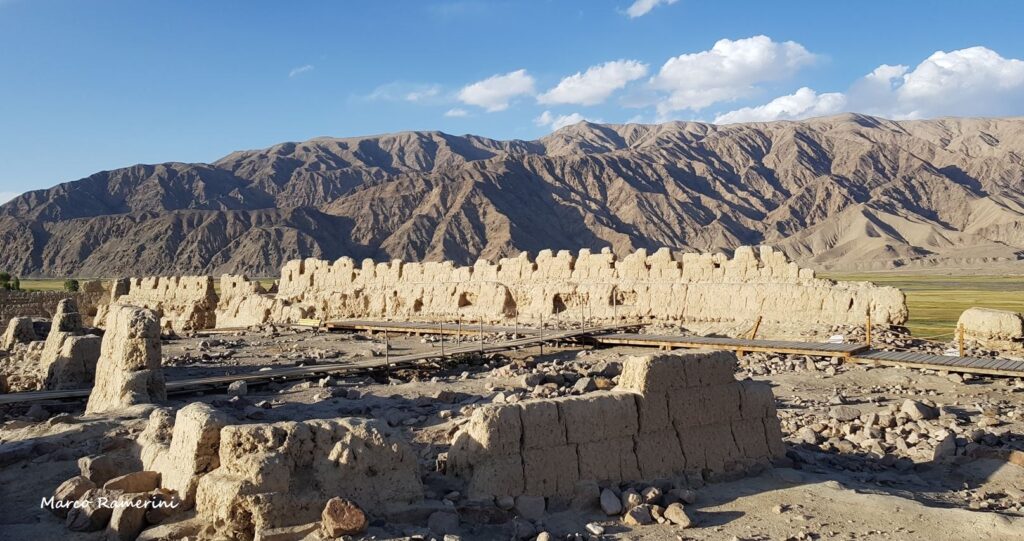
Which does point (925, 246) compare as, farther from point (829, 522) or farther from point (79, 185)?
point (79, 185)

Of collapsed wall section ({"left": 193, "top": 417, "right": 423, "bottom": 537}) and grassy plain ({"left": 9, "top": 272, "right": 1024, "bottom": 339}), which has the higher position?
collapsed wall section ({"left": 193, "top": 417, "right": 423, "bottom": 537})

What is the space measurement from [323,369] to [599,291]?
37.6 ft

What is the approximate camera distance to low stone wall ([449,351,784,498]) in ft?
22.9

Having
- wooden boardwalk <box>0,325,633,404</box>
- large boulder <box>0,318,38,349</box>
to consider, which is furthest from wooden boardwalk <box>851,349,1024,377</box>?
large boulder <box>0,318,38,349</box>

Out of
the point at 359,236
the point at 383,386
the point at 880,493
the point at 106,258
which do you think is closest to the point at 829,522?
the point at 880,493

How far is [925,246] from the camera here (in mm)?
91938

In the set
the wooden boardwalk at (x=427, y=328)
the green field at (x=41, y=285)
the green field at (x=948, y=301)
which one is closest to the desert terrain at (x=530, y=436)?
the wooden boardwalk at (x=427, y=328)

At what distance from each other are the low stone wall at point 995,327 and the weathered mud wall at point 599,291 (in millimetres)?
1487

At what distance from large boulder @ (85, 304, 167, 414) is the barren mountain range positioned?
239 feet

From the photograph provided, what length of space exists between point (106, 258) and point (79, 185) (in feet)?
153

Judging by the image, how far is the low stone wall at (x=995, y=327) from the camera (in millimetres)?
17672

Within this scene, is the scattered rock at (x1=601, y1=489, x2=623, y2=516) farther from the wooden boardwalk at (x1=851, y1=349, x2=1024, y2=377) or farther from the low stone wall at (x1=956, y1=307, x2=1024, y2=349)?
the low stone wall at (x1=956, y1=307, x2=1024, y2=349)

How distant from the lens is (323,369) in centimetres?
1502

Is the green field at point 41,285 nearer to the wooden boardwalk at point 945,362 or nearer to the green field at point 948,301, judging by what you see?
the green field at point 948,301
